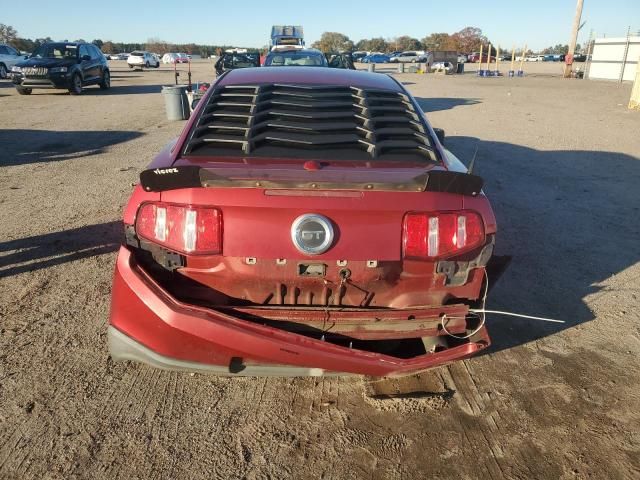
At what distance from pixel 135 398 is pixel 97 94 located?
20.4 metres

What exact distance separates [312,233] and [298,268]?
0.62ft

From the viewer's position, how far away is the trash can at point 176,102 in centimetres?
1266

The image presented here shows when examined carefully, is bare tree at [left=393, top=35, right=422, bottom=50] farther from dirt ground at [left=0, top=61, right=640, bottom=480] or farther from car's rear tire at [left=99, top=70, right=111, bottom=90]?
dirt ground at [left=0, top=61, right=640, bottom=480]

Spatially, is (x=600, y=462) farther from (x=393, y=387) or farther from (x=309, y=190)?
(x=309, y=190)

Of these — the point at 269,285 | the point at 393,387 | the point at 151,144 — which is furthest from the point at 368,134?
the point at 151,144

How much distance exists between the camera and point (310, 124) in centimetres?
327

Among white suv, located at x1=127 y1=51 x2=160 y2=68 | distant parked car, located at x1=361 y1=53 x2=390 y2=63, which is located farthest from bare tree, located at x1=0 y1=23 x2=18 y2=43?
distant parked car, located at x1=361 y1=53 x2=390 y2=63

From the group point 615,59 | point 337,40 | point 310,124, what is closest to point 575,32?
point 615,59

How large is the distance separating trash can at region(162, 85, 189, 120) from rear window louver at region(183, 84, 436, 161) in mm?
9937

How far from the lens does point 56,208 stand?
5922 mm

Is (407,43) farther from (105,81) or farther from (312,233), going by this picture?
(312,233)

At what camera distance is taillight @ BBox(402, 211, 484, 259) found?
2400mm

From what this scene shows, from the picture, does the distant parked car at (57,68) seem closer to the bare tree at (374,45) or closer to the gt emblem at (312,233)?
the gt emblem at (312,233)

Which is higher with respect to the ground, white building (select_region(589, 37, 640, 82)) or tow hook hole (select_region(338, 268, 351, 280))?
white building (select_region(589, 37, 640, 82))
